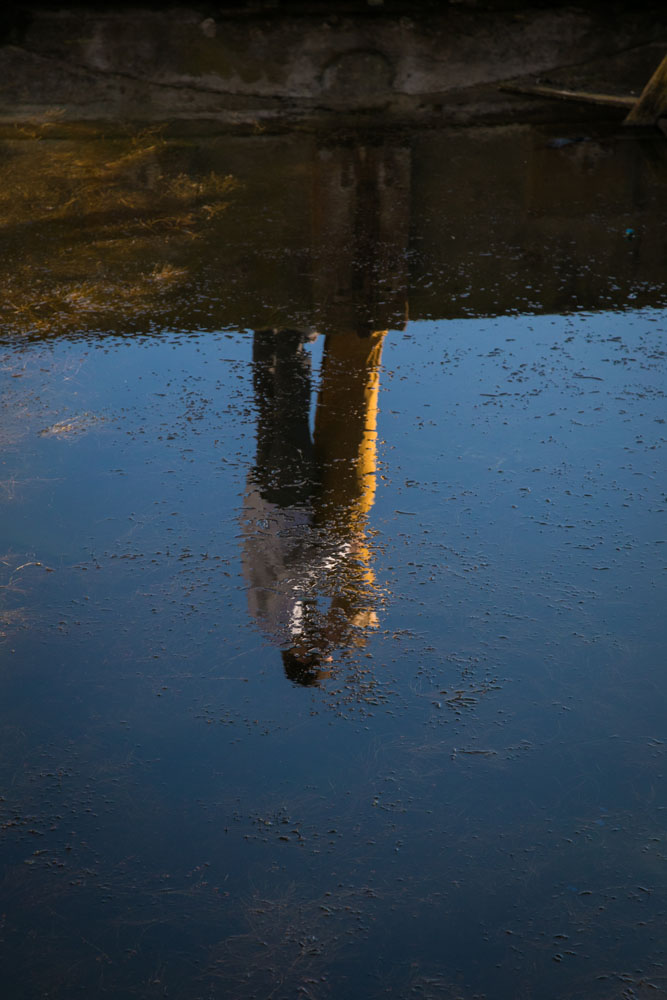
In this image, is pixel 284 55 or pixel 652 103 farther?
pixel 284 55

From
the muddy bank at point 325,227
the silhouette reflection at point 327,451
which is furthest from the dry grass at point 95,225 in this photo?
the silhouette reflection at point 327,451

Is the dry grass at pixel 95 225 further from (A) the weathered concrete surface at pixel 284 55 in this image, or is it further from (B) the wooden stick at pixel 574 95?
(B) the wooden stick at pixel 574 95

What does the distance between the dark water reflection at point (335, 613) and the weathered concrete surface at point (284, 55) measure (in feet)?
7.22

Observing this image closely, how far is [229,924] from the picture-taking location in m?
1.74

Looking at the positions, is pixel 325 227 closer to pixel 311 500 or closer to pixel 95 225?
pixel 95 225

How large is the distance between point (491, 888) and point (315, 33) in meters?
5.71

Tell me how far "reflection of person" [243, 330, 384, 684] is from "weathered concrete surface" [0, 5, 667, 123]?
3.23 meters

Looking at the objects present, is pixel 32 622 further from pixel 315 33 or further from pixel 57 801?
pixel 315 33

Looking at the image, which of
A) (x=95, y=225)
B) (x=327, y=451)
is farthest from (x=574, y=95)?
(x=327, y=451)

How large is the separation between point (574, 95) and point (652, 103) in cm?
52

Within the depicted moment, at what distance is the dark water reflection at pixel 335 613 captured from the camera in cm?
175

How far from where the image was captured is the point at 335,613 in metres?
2.42

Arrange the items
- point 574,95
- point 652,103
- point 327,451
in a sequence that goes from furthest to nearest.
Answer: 1. point 574,95
2. point 652,103
3. point 327,451

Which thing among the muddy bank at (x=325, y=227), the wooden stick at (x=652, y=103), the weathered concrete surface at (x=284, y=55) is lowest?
the muddy bank at (x=325, y=227)
